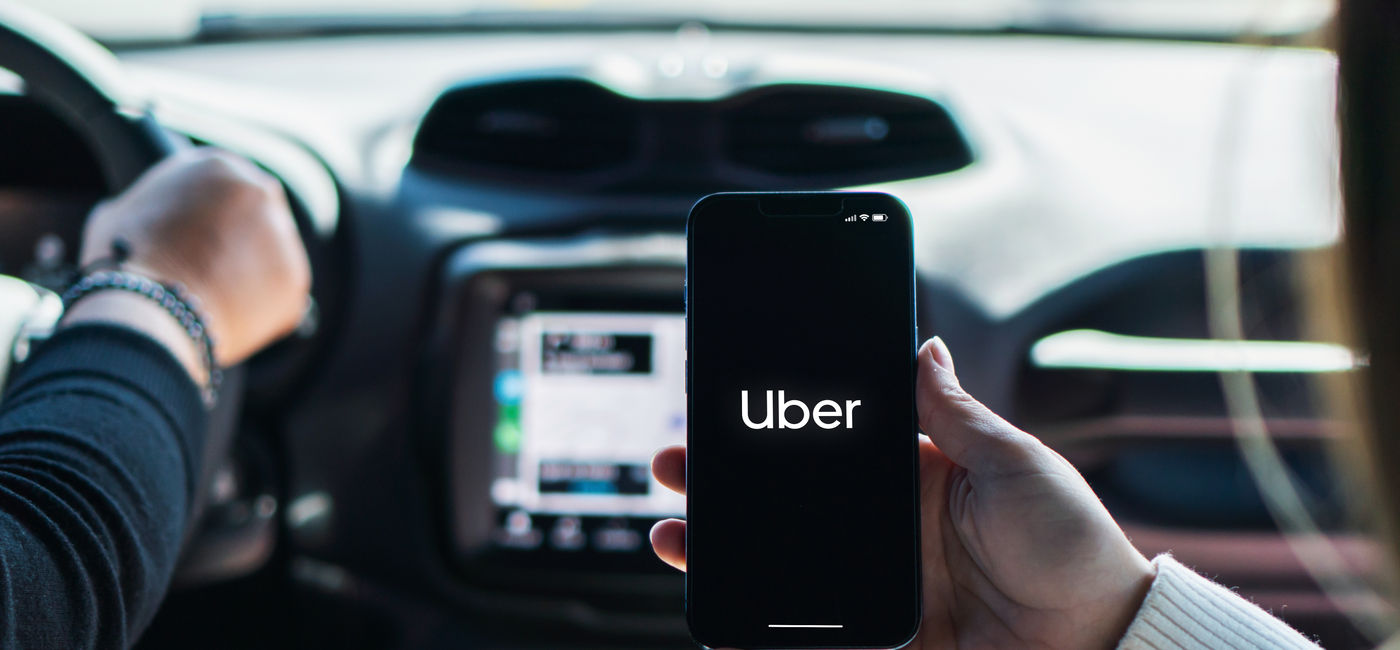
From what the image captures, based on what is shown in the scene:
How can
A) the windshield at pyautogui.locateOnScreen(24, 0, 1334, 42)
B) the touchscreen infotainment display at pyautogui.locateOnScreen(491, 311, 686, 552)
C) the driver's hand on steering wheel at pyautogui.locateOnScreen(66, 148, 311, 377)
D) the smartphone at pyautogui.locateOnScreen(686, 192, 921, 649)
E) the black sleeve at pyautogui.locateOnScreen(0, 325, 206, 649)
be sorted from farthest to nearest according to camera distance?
the windshield at pyautogui.locateOnScreen(24, 0, 1334, 42) → the touchscreen infotainment display at pyautogui.locateOnScreen(491, 311, 686, 552) → the driver's hand on steering wheel at pyautogui.locateOnScreen(66, 148, 311, 377) → the smartphone at pyautogui.locateOnScreen(686, 192, 921, 649) → the black sleeve at pyautogui.locateOnScreen(0, 325, 206, 649)

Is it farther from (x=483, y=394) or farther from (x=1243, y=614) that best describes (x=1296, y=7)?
(x=483, y=394)

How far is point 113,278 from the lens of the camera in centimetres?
86

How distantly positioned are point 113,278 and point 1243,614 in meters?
0.87

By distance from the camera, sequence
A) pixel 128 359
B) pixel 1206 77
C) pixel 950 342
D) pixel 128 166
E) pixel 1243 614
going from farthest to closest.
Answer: pixel 1206 77 < pixel 950 342 < pixel 128 166 < pixel 128 359 < pixel 1243 614

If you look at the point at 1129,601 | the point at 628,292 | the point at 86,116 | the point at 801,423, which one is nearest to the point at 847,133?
the point at 628,292

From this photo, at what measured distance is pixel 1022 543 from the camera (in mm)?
707

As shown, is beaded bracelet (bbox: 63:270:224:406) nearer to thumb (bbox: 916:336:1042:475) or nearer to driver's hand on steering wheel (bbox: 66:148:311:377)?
driver's hand on steering wheel (bbox: 66:148:311:377)

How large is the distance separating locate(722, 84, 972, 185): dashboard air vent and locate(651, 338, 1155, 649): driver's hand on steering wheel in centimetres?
53

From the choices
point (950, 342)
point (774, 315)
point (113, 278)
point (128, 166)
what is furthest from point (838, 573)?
point (128, 166)

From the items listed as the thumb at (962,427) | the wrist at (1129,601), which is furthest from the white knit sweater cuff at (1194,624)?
the thumb at (962,427)

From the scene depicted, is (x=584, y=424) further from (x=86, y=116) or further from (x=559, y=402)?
(x=86, y=116)

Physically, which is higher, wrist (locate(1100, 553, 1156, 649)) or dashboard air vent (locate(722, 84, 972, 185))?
dashboard air vent (locate(722, 84, 972, 185))

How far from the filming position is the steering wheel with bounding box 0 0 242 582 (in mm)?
973

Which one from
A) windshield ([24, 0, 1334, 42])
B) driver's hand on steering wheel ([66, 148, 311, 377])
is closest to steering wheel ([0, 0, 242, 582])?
driver's hand on steering wheel ([66, 148, 311, 377])
